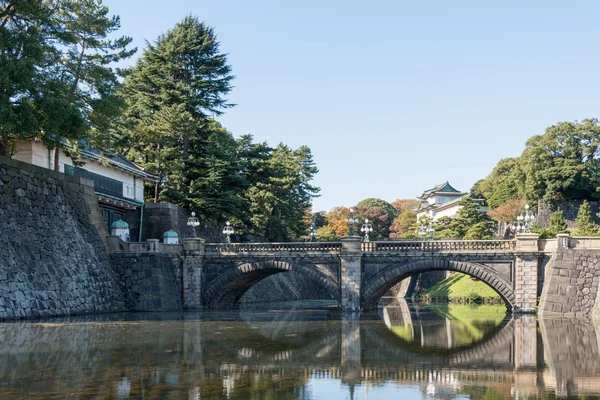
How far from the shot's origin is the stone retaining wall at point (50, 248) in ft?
118

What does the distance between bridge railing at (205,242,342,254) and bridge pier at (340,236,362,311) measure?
0.82 metres

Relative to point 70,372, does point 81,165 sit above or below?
above

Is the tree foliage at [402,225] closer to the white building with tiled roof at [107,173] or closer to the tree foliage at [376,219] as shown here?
the tree foliage at [376,219]

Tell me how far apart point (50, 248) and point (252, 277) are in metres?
16.2

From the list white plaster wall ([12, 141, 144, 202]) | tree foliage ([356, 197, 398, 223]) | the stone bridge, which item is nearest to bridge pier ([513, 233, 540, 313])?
the stone bridge

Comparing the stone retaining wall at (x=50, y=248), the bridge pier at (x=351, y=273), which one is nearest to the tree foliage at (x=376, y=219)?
the bridge pier at (x=351, y=273)

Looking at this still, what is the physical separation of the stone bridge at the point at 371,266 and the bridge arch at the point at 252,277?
64mm

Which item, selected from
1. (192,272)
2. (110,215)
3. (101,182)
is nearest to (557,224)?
(192,272)

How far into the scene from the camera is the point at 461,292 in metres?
75.2

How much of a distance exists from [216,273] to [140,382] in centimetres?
3161

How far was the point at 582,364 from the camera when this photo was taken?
22.6 metres

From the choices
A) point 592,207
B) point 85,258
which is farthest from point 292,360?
point 592,207

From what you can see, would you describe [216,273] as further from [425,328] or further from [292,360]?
[292,360]

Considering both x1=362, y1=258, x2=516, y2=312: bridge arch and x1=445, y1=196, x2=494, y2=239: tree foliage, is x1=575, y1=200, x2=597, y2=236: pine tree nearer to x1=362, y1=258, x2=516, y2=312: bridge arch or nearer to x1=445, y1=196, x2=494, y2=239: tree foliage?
x1=445, y1=196, x2=494, y2=239: tree foliage
